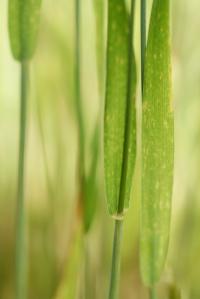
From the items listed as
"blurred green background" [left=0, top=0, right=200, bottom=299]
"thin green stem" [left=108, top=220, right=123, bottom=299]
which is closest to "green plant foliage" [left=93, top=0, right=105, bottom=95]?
"blurred green background" [left=0, top=0, right=200, bottom=299]

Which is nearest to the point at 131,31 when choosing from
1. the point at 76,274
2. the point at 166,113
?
the point at 166,113

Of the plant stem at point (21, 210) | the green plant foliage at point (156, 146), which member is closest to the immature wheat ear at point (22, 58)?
the plant stem at point (21, 210)

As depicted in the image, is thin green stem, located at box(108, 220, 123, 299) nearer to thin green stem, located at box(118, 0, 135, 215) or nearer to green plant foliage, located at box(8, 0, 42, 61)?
thin green stem, located at box(118, 0, 135, 215)

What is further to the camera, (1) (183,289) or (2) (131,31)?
(1) (183,289)

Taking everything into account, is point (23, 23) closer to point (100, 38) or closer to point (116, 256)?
point (100, 38)

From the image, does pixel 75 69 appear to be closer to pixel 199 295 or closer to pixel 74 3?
pixel 74 3
